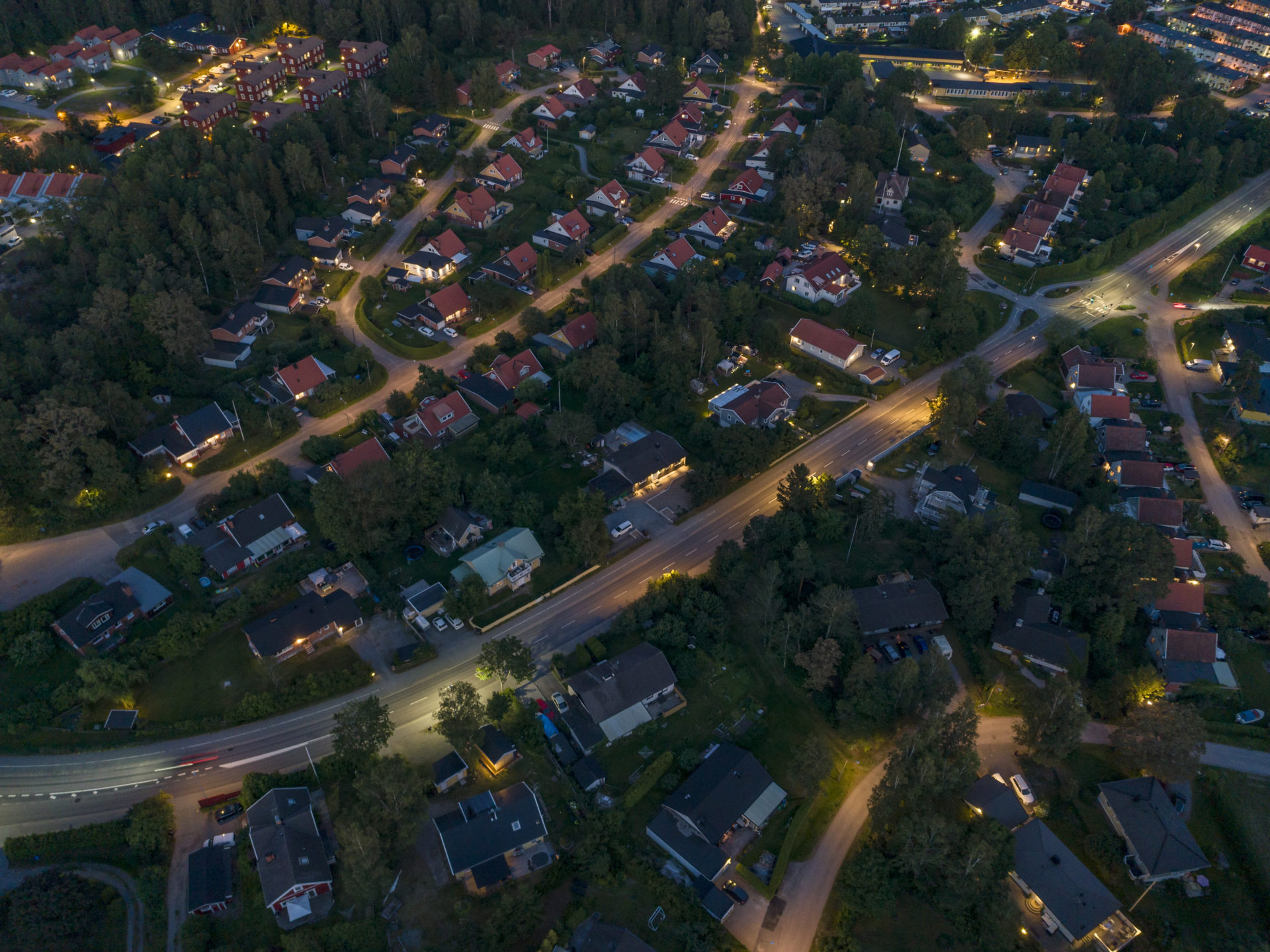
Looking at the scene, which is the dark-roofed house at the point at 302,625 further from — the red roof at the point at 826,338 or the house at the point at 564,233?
the house at the point at 564,233

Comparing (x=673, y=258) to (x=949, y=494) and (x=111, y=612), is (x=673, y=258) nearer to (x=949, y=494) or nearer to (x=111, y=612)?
(x=949, y=494)

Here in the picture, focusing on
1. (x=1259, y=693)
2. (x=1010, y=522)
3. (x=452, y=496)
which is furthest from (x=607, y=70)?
(x=1259, y=693)

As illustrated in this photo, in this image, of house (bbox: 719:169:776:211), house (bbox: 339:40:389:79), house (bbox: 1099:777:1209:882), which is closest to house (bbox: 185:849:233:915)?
house (bbox: 1099:777:1209:882)

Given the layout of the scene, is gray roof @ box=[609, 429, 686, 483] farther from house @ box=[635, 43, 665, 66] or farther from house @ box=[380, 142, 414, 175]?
house @ box=[635, 43, 665, 66]

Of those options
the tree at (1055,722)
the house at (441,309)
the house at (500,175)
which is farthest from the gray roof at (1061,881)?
the house at (500,175)

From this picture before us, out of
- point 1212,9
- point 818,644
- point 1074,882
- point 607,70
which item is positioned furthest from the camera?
point 1212,9

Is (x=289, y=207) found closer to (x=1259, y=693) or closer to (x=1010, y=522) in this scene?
(x=1010, y=522)
